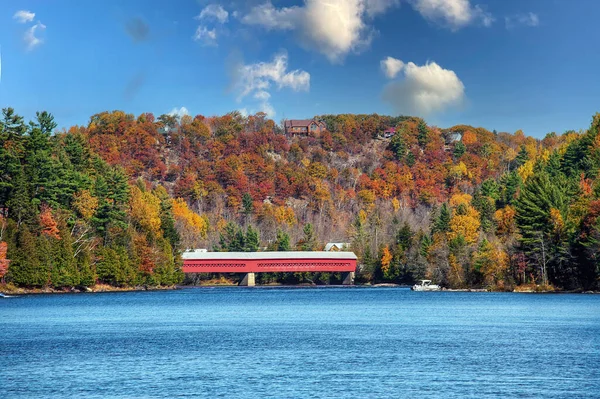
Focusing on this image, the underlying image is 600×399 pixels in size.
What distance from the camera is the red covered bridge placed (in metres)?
108

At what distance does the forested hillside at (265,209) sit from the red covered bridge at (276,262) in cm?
281

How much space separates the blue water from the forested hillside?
52.3ft

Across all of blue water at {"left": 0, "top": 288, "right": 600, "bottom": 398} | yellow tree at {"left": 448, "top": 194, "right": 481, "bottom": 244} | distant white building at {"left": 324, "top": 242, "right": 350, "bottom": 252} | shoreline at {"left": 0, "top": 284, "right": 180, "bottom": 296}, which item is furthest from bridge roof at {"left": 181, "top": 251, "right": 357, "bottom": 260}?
blue water at {"left": 0, "top": 288, "right": 600, "bottom": 398}

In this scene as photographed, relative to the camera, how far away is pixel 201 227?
138 meters

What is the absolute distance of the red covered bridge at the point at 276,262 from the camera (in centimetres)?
10756

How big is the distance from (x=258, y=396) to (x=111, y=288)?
206 feet

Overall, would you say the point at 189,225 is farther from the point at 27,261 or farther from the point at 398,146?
the point at 398,146

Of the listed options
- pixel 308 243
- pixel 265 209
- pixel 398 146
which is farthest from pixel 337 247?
pixel 398 146

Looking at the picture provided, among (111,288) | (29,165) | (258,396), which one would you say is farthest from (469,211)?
(258,396)

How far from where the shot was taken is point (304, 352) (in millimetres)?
33281

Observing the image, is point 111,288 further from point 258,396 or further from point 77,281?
point 258,396

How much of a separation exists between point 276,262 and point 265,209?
4811cm

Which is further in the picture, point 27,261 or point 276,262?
point 276,262

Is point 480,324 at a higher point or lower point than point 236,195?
lower
